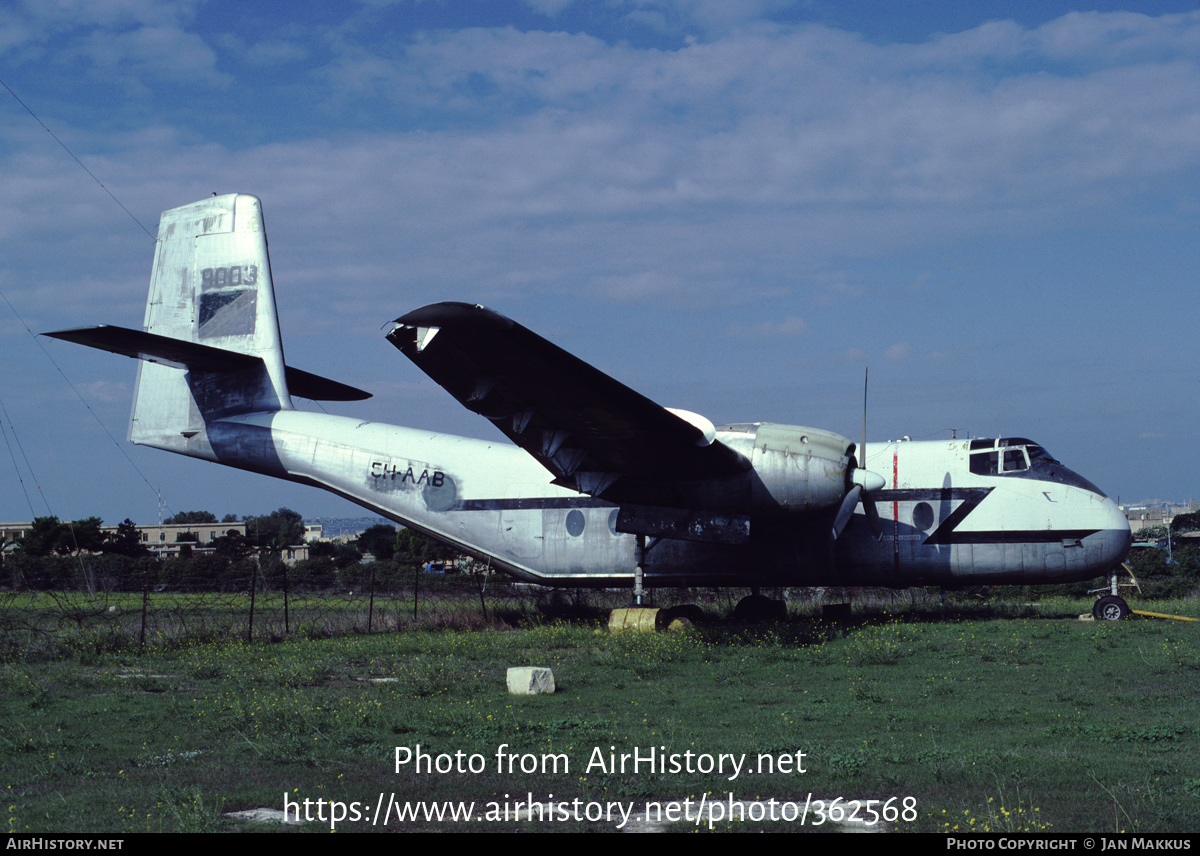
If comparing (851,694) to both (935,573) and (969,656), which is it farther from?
(935,573)

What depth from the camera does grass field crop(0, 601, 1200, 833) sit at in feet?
20.8

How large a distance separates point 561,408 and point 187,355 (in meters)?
9.58

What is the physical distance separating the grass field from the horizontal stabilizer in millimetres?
5678

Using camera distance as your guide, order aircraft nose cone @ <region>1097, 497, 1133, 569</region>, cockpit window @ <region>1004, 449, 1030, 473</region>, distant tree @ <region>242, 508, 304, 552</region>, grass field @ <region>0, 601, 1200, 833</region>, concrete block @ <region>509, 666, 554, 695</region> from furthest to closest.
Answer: distant tree @ <region>242, 508, 304, 552</region> → cockpit window @ <region>1004, 449, 1030, 473</region> → aircraft nose cone @ <region>1097, 497, 1133, 569</region> → concrete block @ <region>509, 666, 554, 695</region> → grass field @ <region>0, 601, 1200, 833</region>

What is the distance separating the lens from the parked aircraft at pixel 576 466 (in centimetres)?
1534

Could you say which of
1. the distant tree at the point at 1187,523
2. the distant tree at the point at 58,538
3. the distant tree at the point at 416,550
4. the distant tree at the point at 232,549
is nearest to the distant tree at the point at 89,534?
the distant tree at the point at 58,538

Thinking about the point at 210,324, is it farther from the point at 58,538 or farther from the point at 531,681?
the point at 58,538

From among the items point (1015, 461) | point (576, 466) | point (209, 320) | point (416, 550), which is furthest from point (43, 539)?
point (1015, 461)

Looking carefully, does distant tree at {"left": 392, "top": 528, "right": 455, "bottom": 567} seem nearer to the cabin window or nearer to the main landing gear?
the cabin window

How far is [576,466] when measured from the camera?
17.0 m

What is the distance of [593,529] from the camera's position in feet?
63.7

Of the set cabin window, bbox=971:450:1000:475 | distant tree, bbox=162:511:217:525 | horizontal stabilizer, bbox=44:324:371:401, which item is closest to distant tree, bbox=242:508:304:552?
distant tree, bbox=162:511:217:525

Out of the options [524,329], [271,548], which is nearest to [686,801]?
[524,329]
